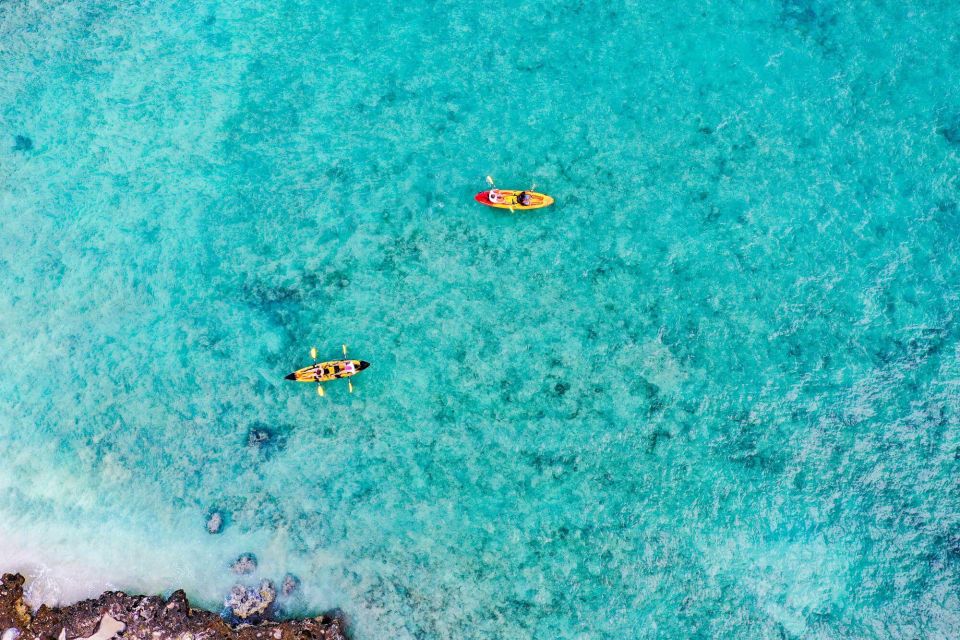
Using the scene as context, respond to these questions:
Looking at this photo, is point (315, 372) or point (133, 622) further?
point (315, 372)

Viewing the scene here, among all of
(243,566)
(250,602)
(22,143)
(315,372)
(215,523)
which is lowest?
(250,602)

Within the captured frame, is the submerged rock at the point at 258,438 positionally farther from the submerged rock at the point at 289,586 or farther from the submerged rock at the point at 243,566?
the submerged rock at the point at 289,586

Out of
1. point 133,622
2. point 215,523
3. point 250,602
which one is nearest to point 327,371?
point 215,523

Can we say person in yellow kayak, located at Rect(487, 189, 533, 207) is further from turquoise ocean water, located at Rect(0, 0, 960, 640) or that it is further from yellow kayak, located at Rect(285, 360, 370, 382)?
yellow kayak, located at Rect(285, 360, 370, 382)

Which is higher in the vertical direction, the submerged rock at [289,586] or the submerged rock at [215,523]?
the submerged rock at [215,523]

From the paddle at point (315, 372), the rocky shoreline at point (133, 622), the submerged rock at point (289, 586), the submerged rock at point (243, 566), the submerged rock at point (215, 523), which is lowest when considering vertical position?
the rocky shoreline at point (133, 622)

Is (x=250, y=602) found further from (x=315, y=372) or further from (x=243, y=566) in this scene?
(x=315, y=372)

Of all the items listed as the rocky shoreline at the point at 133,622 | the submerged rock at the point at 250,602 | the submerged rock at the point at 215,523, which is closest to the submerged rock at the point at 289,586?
the submerged rock at the point at 250,602
